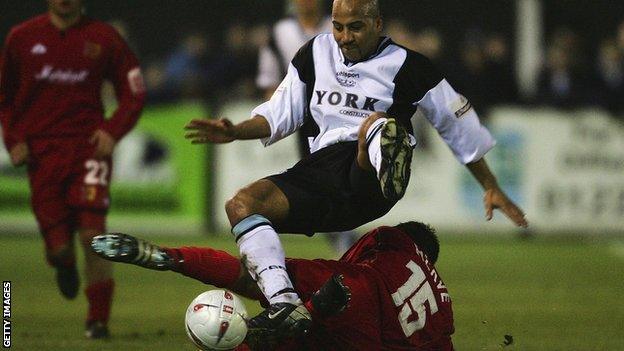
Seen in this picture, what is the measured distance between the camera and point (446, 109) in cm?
745

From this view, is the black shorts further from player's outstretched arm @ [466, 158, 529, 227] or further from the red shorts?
the red shorts

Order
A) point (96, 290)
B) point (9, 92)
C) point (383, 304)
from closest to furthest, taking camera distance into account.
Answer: point (383, 304)
point (96, 290)
point (9, 92)

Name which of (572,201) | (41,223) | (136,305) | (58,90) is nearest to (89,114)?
(58,90)

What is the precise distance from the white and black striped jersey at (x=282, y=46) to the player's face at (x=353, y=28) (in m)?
3.73

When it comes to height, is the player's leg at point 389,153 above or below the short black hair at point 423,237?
above

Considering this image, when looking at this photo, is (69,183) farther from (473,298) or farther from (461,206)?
(461,206)

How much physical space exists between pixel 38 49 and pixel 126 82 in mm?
658

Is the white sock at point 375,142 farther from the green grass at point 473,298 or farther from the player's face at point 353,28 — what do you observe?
the green grass at point 473,298

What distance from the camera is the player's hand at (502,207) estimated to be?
7.51 meters

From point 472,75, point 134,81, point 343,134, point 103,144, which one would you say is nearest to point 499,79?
point 472,75

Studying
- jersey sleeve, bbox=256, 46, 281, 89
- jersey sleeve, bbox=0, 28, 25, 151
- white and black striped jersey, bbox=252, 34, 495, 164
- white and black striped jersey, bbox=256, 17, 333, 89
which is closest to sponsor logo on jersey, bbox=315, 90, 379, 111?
white and black striped jersey, bbox=252, 34, 495, 164

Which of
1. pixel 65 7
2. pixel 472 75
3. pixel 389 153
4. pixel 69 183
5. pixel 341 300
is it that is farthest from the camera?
pixel 472 75

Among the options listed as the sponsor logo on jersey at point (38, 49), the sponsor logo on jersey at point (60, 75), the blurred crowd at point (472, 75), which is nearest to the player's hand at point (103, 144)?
the sponsor logo on jersey at point (60, 75)

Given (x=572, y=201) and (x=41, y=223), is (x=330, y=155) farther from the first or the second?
(x=572, y=201)
